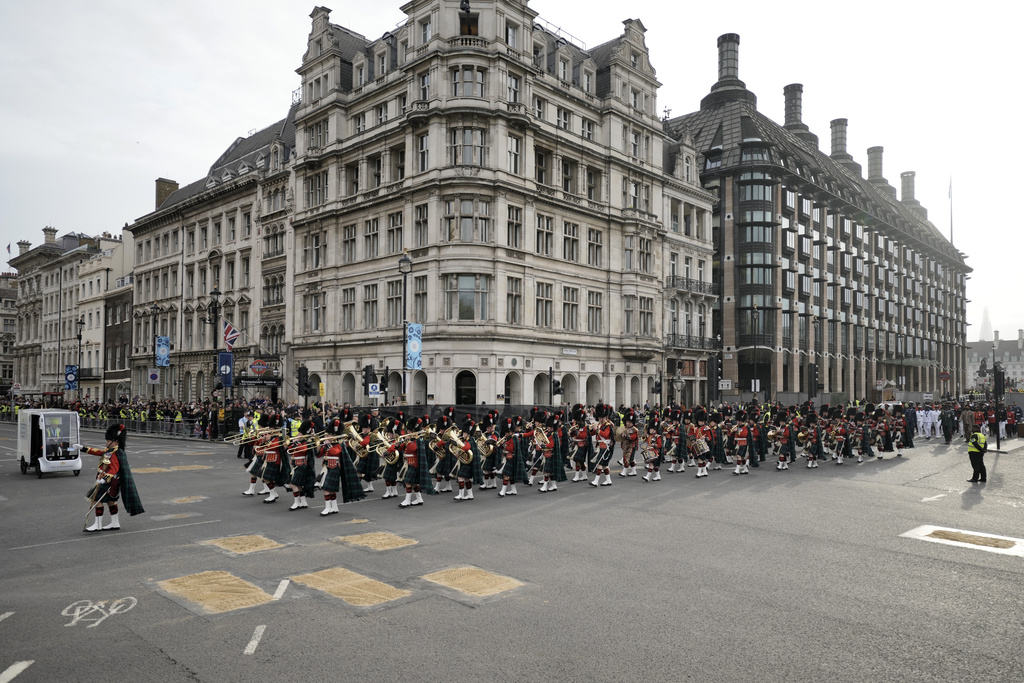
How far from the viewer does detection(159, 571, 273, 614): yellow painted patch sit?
7990 millimetres

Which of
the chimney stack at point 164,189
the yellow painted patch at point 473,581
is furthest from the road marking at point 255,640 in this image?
the chimney stack at point 164,189

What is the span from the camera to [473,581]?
29.3 ft

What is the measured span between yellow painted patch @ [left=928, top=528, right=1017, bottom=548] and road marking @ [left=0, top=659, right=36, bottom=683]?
489 inches

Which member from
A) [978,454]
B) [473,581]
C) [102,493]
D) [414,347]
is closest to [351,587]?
[473,581]

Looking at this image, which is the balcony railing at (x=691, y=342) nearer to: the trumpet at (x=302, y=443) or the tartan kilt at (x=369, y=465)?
the tartan kilt at (x=369, y=465)

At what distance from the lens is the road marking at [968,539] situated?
10.9m

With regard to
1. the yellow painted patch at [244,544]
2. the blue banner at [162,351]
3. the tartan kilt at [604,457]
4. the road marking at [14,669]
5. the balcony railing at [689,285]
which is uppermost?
the balcony railing at [689,285]

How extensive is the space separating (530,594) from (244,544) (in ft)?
16.7

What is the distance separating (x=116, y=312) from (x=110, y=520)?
62870mm

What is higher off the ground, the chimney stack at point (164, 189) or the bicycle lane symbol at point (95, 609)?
the chimney stack at point (164, 189)

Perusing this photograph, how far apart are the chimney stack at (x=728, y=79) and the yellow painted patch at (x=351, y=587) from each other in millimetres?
69228

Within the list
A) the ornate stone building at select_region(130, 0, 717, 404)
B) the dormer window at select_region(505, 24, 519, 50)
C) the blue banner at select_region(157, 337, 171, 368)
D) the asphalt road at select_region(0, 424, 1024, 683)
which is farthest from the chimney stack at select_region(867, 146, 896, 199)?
the asphalt road at select_region(0, 424, 1024, 683)

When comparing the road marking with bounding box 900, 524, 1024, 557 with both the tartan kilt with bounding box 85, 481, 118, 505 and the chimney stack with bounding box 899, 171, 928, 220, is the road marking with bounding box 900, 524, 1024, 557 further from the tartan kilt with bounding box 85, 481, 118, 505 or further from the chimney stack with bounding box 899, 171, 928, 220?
the chimney stack with bounding box 899, 171, 928, 220

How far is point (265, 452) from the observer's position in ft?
50.0
